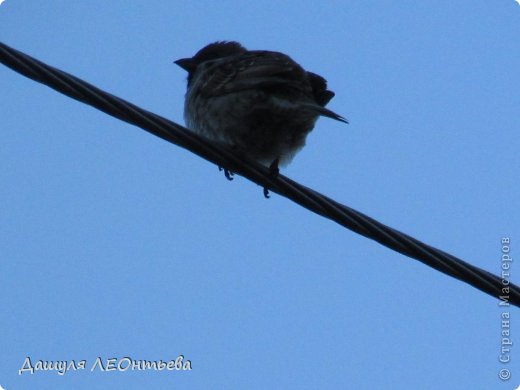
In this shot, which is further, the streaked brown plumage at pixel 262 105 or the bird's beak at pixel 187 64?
the bird's beak at pixel 187 64

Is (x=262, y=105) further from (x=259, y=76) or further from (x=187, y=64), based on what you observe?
(x=187, y=64)

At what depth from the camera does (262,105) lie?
5.39 m

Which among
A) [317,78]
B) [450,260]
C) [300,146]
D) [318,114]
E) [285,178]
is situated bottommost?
[450,260]

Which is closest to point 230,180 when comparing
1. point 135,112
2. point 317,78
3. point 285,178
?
point 317,78

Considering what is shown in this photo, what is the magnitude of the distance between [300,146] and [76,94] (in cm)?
248

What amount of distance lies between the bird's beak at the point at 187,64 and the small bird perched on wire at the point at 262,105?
1.43 meters

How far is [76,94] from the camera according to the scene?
3586 mm

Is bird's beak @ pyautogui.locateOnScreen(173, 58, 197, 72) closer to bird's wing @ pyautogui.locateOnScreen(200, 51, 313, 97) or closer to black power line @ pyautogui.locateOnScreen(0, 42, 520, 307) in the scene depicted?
bird's wing @ pyautogui.locateOnScreen(200, 51, 313, 97)

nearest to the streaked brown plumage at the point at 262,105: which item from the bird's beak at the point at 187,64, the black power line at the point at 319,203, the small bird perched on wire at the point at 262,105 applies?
the small bird perched on wire at the point at 262,105

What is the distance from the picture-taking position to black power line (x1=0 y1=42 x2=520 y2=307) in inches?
139

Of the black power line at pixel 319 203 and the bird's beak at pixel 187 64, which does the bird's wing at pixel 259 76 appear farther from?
the black power line at pixel 319 203

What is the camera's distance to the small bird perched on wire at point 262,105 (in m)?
5.36

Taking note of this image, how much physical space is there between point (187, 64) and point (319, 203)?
4.09m

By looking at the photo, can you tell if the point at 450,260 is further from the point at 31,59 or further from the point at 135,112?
the point at 31,59
